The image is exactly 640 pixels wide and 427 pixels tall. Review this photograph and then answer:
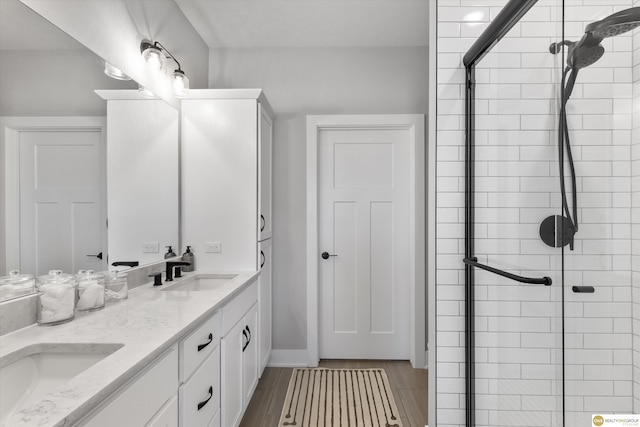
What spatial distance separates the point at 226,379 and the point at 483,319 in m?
1.31

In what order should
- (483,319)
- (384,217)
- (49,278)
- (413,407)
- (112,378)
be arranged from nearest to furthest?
(112,378), (49,278), (483,319), (413,407), (384,217)

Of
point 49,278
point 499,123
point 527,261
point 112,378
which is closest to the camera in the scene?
point 112,378

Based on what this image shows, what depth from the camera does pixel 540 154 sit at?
1224mm

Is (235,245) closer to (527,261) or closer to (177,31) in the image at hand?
(177,31)

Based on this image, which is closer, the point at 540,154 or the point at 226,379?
the point at 540,154

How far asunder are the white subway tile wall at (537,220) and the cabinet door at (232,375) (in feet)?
3.58

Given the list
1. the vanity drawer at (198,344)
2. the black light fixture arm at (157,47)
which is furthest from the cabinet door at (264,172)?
the vanity drawer at (198,344)

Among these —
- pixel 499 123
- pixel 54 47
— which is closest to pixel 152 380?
pixel 54 47

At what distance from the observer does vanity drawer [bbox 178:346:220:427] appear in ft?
3.99

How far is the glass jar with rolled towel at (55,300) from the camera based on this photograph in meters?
1.15

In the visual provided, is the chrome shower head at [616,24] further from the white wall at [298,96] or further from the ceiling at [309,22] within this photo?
the white wall at [298,96]

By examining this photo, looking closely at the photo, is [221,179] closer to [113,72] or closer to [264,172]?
[264,172]

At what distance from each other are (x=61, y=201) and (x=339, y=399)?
2056mm

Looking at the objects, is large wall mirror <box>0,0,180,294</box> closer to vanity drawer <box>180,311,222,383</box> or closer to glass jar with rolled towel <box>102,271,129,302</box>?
glass jar with rolled towel <box>102,271,129,302</box>
